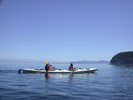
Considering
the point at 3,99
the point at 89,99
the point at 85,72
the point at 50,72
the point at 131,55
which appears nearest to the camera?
the point at 3,99

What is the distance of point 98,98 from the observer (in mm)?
14922

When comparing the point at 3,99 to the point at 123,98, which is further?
the point at 123,98

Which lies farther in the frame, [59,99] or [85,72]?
[85,72]

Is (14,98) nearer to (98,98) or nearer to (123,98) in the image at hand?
(98,98)

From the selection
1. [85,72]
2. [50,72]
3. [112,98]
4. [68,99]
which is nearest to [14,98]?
[68,99]

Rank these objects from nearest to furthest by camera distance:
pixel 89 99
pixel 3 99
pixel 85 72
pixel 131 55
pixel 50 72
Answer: pixel 3 99 → pixel 89 99 → pixel 50 72 → pixel 85 72 → pixel 131 55

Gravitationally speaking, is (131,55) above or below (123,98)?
above

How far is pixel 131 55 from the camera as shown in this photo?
188m

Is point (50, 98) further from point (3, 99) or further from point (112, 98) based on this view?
point (112, 98)

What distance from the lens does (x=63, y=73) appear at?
40312 mm

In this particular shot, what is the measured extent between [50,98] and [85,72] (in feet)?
99.9

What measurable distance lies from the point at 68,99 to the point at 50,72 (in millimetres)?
25784

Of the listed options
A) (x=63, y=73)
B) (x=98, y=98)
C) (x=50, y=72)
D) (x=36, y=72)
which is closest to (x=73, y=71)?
(x=63, y=73)

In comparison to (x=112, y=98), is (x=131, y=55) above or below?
above
